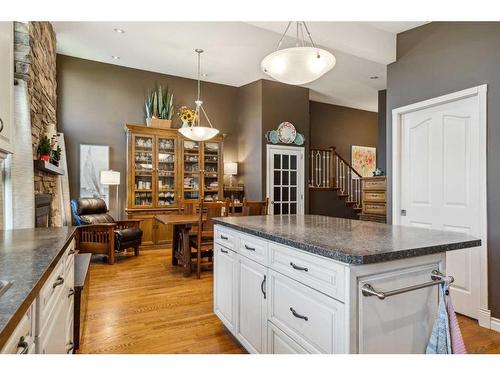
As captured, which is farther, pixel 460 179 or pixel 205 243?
pixel 205 243

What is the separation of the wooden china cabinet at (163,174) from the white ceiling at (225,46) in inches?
48.0

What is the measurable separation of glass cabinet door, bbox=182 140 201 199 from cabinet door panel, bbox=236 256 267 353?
155 inches

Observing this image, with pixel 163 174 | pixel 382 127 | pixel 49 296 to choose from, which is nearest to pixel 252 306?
pixel 49 296

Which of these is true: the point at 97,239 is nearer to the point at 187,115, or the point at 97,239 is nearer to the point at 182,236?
the point at 182,236

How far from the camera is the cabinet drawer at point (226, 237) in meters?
2.26

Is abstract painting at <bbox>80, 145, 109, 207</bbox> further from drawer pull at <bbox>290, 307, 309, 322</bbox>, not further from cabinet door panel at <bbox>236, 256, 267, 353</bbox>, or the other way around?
drawer pull at <bbox>290, 307, 309, 322</bbox>

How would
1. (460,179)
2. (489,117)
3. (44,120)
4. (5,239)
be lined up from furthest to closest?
(44,120)
(460,179)
(489,117)
(5,239)

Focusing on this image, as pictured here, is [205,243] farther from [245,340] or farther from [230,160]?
[230,160]

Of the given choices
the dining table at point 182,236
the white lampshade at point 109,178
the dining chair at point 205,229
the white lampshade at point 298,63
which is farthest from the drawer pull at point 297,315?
the white lampshade at point 109,178

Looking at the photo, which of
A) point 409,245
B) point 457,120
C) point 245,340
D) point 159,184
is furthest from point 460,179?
point 159,184

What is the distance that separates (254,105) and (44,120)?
3691mm

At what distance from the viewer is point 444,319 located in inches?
54.2

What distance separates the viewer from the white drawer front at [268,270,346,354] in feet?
4.30

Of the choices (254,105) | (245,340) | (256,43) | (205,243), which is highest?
(256,43)
